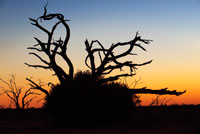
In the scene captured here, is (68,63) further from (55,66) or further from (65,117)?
(65,117)

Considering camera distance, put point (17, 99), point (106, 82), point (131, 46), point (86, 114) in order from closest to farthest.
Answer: point (86, 114) → point (106, 82) → point (131, 46) → point (17, 99)

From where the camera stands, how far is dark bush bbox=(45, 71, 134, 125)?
1620 centimetres

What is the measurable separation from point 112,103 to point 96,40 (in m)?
4.37

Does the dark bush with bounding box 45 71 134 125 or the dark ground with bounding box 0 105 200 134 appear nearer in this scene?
the dark ground with bounding box 0 105 200 134

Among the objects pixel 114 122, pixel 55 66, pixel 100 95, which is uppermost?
pixel 55 66

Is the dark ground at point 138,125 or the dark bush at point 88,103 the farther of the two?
the dark bush at point 88,103

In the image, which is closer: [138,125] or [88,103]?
[88,103]

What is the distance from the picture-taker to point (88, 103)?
16.2 meters

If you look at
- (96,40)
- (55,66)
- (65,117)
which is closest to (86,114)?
(65,117)

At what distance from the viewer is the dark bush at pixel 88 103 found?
16.2 m

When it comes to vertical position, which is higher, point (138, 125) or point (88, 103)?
point (88, 103)

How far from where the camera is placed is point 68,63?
18.0 meters

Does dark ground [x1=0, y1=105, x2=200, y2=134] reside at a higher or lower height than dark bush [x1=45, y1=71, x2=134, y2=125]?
lower

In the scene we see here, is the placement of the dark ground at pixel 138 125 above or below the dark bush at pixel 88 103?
below
